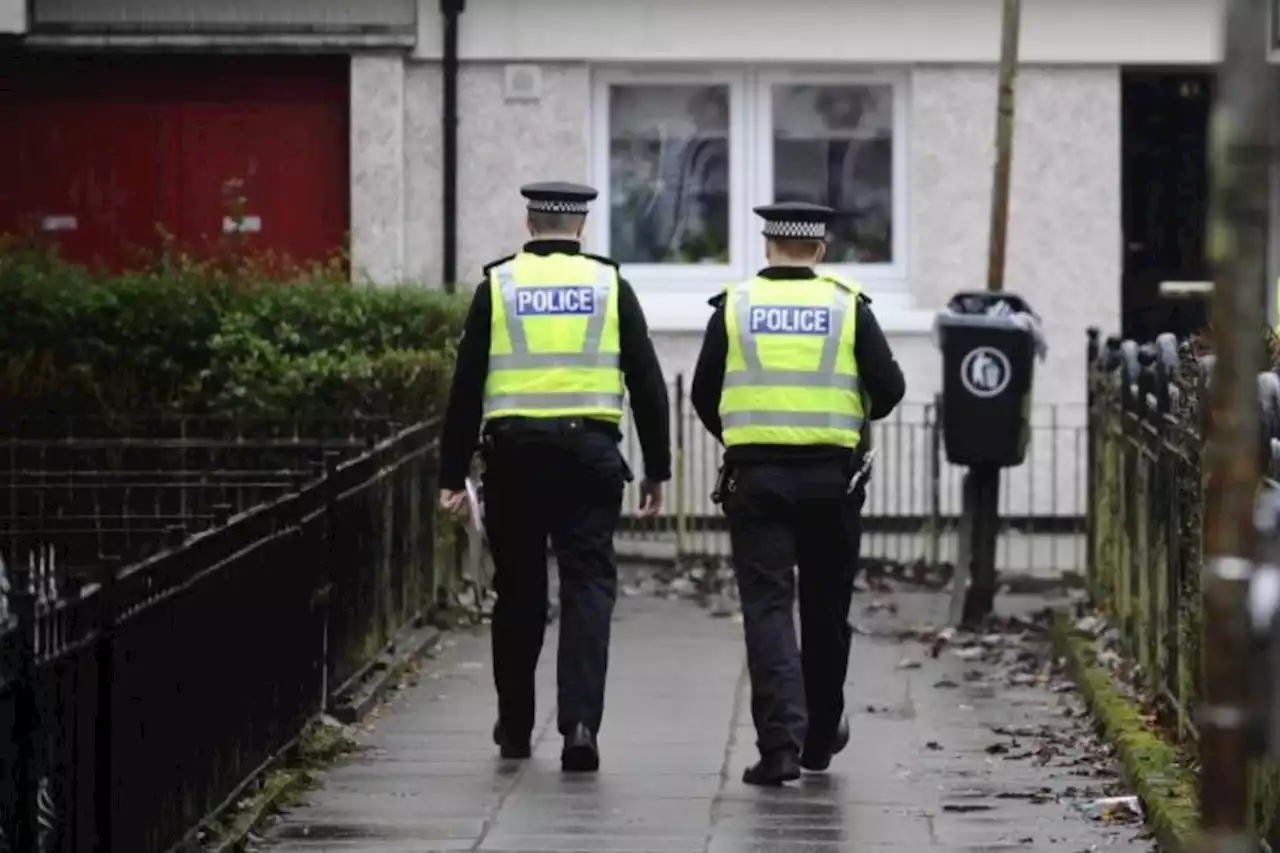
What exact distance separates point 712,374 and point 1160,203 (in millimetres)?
9430

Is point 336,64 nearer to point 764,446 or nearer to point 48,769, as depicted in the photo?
point 764,446

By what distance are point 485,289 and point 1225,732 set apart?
6.05 meters

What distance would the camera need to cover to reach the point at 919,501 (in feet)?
52.6

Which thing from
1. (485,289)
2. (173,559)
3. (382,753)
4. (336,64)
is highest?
(336,64)

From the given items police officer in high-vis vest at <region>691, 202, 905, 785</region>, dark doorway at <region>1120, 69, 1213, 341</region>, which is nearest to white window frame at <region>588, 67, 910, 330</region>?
dark doorway at <region>1120, 69, 1213, 341</region>

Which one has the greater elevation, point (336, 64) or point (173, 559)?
point (336, 64)

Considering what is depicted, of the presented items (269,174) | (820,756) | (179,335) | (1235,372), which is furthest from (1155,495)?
(269,174)

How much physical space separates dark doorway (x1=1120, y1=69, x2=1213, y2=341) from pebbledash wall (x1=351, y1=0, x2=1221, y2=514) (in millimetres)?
1302

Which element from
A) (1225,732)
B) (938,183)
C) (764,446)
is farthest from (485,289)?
(938,183)

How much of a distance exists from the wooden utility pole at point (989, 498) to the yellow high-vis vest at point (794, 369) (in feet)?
12.5

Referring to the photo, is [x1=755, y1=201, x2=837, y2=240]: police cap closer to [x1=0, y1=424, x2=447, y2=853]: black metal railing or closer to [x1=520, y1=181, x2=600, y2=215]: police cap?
[x1=520, y1=181, x2=600, y2=215]: police cap

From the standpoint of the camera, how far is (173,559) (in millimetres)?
7230

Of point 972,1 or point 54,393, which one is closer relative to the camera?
point 54,393

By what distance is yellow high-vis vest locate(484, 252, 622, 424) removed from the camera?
9.12 metres
